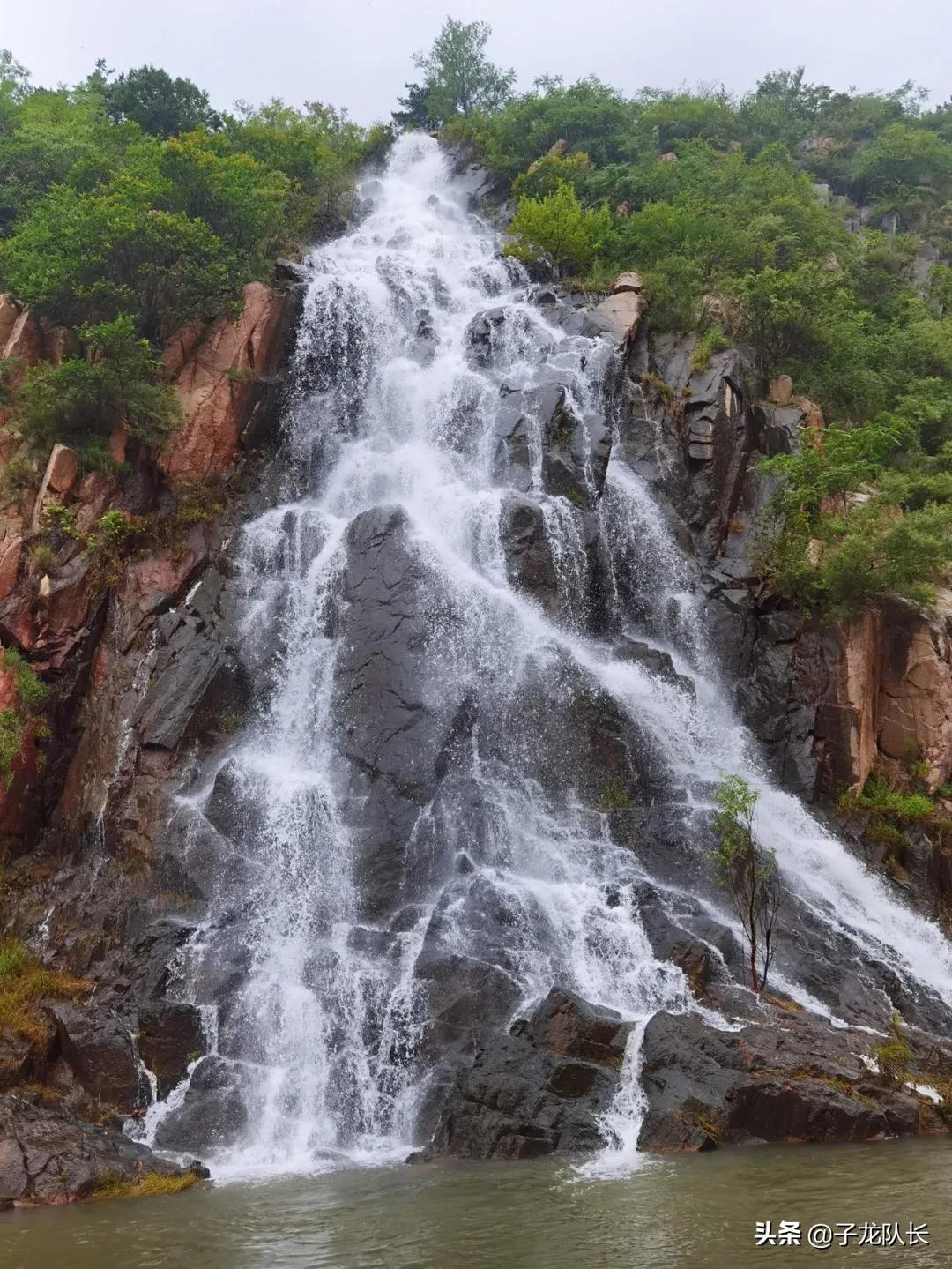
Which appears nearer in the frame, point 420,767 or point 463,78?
point 420,767

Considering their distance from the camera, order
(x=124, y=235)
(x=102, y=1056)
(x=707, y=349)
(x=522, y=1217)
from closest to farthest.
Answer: (x=522, y=1217), (x=102, y=1056), (x=124, y=235), (x=707, y=349)

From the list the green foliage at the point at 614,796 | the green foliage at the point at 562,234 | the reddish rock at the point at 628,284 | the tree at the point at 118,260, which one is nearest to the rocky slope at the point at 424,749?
the green foliage at the point at 614,796

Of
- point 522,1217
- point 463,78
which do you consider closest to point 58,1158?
point 522,1217

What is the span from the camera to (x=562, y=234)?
31.2 meters

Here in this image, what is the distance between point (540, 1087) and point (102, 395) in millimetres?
17581

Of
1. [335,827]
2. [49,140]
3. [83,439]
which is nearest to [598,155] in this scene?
[49,140]

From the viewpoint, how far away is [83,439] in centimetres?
2222

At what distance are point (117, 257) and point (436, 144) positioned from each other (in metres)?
25.4

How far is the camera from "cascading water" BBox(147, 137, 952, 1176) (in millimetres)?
14070

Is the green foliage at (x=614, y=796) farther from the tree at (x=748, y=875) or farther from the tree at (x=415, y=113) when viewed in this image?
the tree at (x=415, y=113)

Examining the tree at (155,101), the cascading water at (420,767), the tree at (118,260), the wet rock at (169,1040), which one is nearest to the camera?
the wet rock at (169,1040)

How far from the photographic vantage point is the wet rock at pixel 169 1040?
544 inches

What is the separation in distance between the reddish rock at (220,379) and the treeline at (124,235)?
0.59 metres

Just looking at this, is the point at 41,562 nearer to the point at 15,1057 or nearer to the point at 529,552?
the point at 15,1057
